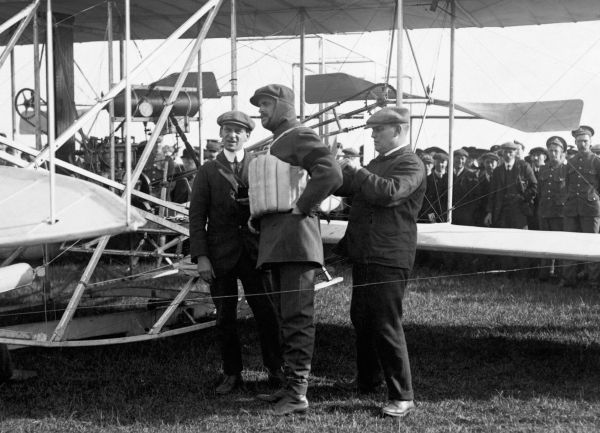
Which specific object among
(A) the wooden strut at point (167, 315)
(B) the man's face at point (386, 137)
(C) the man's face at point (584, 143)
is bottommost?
(A) the wooden strut at point (167, 315)

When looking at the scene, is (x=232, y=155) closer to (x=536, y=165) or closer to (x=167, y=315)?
(x=167, y=315)

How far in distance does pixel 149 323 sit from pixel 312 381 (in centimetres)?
187

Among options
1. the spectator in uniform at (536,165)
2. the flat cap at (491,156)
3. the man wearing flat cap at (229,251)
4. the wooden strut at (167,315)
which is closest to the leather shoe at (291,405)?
the man wearing flat cap at (229,251)

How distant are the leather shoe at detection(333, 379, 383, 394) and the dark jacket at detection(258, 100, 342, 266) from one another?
98cm

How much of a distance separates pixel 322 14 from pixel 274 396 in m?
5.93

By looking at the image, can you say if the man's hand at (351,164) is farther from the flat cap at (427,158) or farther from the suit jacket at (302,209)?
the flat cap at (427,158)

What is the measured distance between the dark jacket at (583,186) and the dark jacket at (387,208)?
6.34 meters

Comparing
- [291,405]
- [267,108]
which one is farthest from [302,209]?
[291,405]

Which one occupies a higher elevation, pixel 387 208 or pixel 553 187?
pixel 553 187

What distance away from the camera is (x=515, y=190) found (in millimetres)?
11758

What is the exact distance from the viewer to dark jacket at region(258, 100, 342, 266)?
4.88 meters

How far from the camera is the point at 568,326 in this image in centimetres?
766

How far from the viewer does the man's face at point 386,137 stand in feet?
16.8

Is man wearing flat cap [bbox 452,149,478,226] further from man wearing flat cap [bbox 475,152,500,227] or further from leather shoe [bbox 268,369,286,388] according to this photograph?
leather shoe [bbox 268,369,286,388]
